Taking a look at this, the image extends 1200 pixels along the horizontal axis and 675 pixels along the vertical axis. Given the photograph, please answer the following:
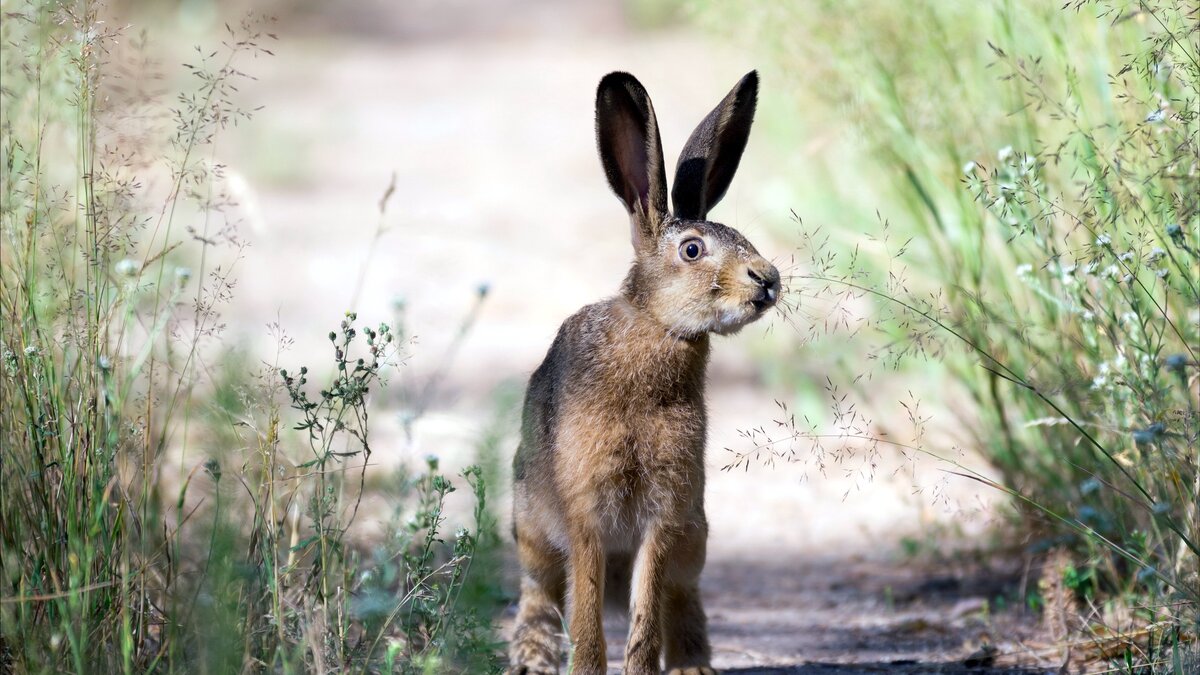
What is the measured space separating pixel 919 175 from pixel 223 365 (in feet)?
9.29

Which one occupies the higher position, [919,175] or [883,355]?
[919,175]

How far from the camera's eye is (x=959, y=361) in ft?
16.4

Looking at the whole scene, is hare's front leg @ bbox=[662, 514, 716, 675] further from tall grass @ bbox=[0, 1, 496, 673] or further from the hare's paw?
tall grass @ bbox=[0, 1, 496, 673]

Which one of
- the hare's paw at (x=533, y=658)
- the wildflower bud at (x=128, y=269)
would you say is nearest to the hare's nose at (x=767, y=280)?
the hare's paw at (x=533, y=658)

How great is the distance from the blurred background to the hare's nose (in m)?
0.09

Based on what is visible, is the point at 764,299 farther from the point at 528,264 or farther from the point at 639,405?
the point at 528,264

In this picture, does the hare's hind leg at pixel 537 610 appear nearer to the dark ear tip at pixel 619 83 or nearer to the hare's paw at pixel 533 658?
the hare's paw at pixel 533 658

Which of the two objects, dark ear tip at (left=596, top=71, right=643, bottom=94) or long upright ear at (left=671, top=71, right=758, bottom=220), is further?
long upright ear at (left=671, top=71, right=758, bottom=220)

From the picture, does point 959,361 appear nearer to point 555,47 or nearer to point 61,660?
point 61,660

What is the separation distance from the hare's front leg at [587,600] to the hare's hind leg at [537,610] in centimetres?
22

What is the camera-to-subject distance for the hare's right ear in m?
3.49

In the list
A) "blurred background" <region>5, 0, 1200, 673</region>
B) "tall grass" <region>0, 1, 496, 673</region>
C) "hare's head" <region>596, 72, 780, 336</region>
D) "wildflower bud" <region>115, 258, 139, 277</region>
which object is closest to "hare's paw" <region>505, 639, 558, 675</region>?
"blurred background" <region>5, 0, 1200, 673</region>

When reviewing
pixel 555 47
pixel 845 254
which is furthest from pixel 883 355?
pixel 555 47

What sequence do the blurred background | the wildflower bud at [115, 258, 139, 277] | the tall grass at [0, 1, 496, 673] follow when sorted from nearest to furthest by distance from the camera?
1. the tall grass at [0, 1, 496, 673]
2. the wildflower bud at [115, 258, 139, 277]
3. the blurred background
